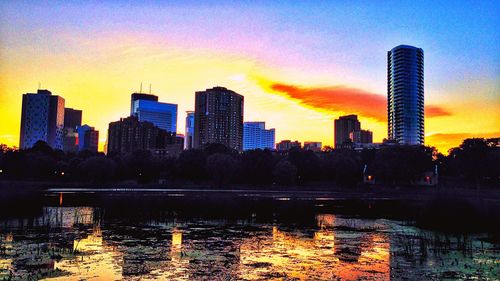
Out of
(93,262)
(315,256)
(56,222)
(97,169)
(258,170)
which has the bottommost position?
(93,262)

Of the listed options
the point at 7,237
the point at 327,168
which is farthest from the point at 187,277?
the point at 327,168

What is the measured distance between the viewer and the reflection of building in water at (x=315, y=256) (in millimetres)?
17030

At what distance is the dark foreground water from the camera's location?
16.8 m

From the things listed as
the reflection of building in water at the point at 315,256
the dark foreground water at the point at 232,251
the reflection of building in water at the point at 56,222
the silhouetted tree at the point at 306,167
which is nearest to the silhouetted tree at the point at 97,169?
the silhouetted tree at the point at 306,167

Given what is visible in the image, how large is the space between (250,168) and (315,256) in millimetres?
95064

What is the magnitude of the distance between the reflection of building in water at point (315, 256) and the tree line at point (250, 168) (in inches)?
3082

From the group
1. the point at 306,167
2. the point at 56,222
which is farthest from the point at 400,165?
the point at 56,222

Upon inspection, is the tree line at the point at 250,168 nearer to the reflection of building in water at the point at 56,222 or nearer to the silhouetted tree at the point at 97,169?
the silhouetted tree at the point at 97,169

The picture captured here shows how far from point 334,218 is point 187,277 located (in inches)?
969

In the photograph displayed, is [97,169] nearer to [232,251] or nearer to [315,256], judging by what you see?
[232,251]

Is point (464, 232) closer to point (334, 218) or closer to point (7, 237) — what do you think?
point (334, 218)

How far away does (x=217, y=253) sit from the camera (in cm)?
2061

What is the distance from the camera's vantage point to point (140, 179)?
12794cm

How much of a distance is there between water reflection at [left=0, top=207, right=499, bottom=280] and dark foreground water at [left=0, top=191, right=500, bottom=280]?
0.14 feet
